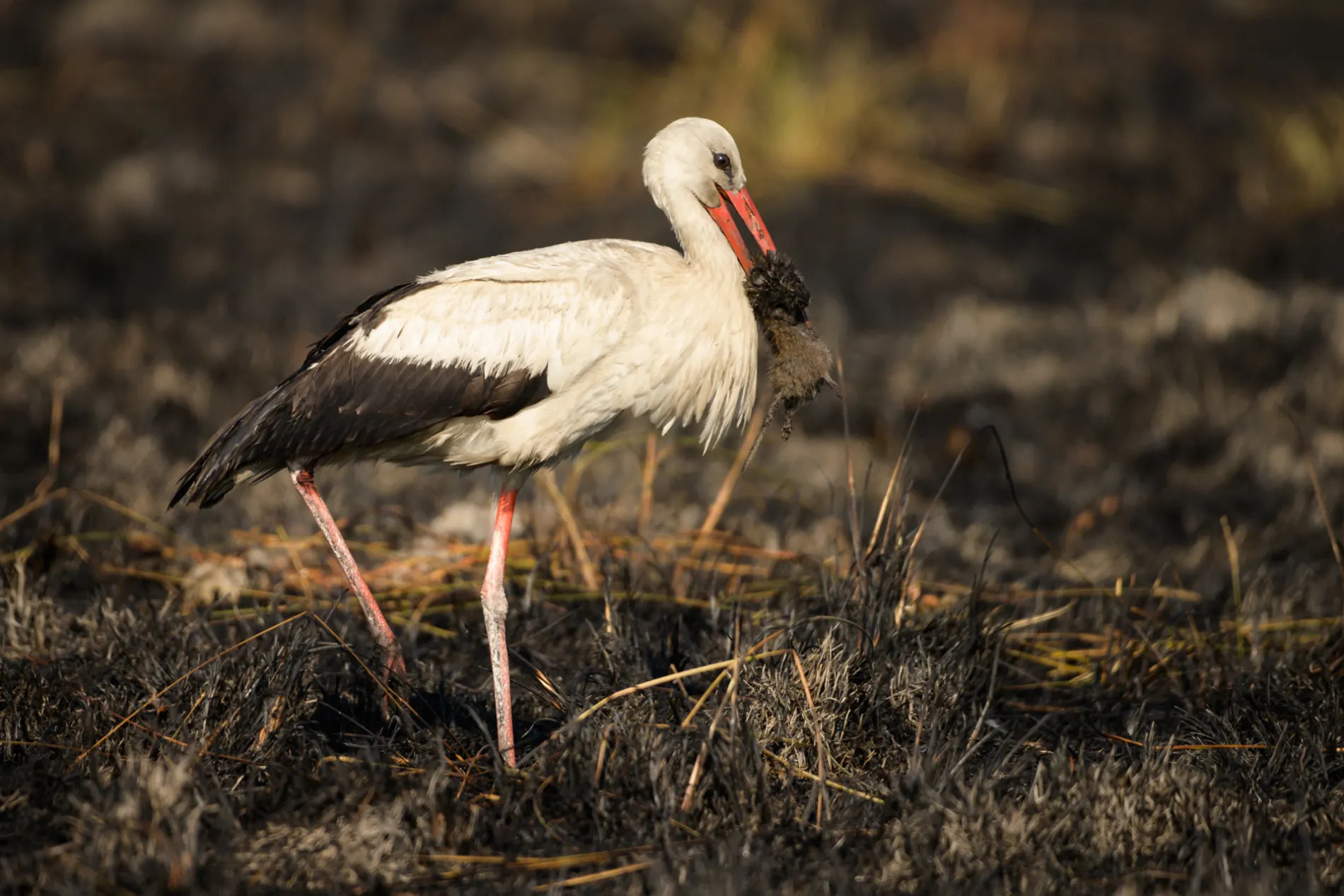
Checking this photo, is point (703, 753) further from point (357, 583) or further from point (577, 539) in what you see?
point (577, 539)

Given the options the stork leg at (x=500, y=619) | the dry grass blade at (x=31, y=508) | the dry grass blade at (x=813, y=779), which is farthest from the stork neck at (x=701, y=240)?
the dry grass blade at (x=31, y=508)

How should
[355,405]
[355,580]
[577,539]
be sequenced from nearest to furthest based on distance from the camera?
[355,405]
[355,580]
[577,539]

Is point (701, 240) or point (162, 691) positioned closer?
point (162, 691)

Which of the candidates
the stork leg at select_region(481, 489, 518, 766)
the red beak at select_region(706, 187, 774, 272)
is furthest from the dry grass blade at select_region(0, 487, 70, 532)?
the red beak at select_region(706, 187, 774, 272)

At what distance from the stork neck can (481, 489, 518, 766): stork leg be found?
0.97 m

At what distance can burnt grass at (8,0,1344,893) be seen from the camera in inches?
139

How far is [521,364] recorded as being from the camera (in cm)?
430

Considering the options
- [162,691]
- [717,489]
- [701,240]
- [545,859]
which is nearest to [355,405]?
[162,691]

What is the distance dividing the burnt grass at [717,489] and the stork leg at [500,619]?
127 mm

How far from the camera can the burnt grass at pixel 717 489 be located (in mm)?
3520

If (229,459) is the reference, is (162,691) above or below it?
below

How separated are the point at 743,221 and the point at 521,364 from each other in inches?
36.5

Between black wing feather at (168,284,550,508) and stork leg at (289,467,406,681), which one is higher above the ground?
black wing feather at (168,284,550,508)

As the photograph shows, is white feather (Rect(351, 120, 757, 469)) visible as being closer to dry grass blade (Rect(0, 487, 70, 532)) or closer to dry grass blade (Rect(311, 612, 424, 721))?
dry grass blade (Rect(311, 612, 424, 721))
